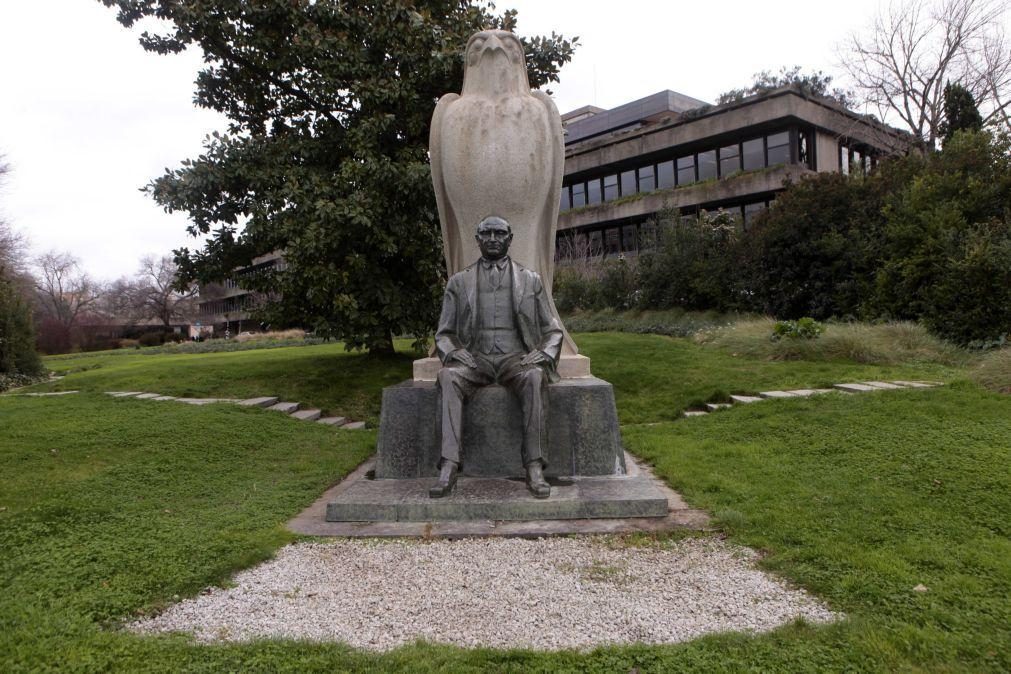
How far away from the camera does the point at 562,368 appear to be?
472 centimetres

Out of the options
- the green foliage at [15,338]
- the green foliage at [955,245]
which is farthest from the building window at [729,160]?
the green foliage at [15,338]

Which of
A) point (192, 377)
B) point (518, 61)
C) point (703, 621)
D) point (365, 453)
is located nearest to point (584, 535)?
point (703, 621)

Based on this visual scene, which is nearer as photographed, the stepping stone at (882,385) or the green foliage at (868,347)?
the stepping stone at (882,385)

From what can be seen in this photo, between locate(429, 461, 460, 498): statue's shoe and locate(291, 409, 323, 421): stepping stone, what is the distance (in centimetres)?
468

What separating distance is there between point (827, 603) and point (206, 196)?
9.07 m

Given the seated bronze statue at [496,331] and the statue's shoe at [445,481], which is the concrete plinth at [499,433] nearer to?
the seated bronze statue at [496,331]

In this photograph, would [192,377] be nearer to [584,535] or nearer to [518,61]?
[518,61]

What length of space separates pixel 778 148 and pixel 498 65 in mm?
25193

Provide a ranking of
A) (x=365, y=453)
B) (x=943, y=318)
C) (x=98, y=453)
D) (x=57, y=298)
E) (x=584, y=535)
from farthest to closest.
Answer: (x=57, y=298), (x=943, y=318), (x=365, y=453), (x=98, y=453), (x=584, y=535)

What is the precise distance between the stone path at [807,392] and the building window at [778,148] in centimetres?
2119

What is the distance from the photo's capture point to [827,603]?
8.43 feet

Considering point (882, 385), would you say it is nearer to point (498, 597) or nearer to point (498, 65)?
point (498, 65)

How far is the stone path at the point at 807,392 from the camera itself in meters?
7.05

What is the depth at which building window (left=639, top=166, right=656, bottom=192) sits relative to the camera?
31828 millimetres
